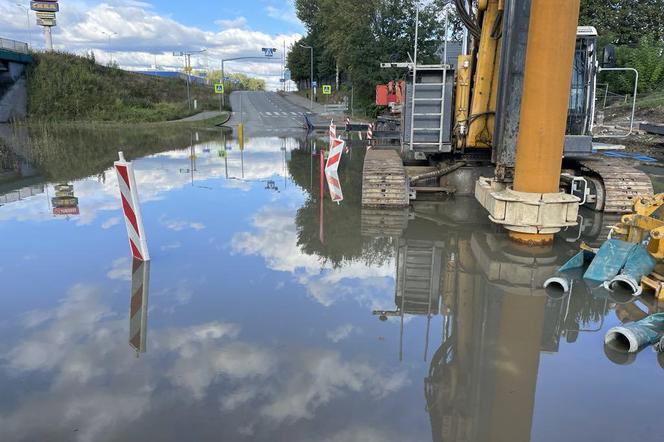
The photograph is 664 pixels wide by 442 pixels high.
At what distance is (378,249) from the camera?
24.7 ft

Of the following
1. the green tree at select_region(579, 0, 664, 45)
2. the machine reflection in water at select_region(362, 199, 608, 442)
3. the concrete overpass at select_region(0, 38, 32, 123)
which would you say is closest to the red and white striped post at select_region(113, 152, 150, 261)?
the machine reflection in water at select_region(362, 199, 608, 442)

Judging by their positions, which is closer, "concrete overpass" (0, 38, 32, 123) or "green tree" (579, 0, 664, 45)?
"green tree" (579, 0, 664, 45)

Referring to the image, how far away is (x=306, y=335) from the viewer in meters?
4.81

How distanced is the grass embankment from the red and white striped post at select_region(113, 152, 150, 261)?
121 feet

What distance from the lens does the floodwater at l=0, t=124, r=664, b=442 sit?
359 centimetres

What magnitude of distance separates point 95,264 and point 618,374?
5910 mm

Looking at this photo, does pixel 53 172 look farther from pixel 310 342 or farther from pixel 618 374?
pixel 618 374

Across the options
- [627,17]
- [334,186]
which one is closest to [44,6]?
[627,17]

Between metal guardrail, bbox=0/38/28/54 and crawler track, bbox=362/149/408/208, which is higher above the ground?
metal guardrail, bbox=0/38/28/54

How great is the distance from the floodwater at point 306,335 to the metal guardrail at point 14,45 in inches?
1696

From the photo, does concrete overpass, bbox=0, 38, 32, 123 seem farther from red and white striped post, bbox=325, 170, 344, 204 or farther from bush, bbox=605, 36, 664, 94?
bush, bbox=605, 36, 664, 94

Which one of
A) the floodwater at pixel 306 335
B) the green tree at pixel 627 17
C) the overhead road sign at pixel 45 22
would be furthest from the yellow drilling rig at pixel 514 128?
the overhead road sign at pixel 45 22

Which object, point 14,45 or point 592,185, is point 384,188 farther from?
point 14,45

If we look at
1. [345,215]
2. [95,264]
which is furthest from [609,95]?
[95,264]
